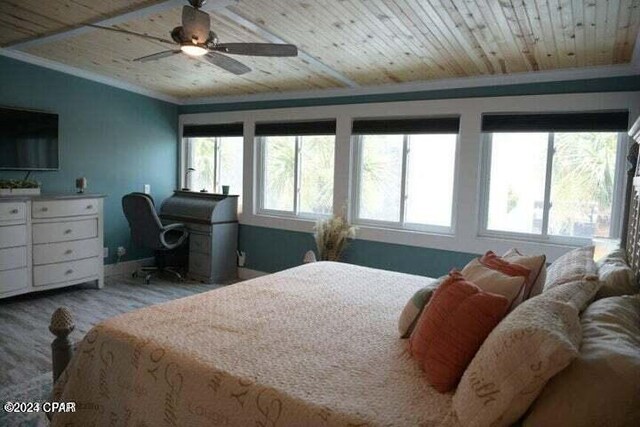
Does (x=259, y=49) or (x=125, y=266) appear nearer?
(x=259, y=49)

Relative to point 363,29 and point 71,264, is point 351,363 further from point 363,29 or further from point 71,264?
point 71,264

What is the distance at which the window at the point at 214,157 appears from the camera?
5.44m

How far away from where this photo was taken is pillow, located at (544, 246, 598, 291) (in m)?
1.74

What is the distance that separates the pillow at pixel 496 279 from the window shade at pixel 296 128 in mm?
2939

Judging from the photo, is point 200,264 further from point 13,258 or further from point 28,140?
point 28,140

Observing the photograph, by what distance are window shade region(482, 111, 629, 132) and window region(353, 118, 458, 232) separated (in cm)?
36

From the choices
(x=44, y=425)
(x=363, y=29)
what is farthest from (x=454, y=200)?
(x=44, y=425)

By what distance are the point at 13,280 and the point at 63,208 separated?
779mm

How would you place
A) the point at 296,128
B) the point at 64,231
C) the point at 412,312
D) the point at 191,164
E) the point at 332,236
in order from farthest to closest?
1. the point at 191,164
2. the point at 296,128
3. the point at 332,236
4. the point at 64,231
5. the point at 412,312

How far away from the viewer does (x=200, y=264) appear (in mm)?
5027

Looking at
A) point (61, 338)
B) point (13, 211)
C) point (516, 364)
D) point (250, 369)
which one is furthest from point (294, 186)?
point (516, 364)

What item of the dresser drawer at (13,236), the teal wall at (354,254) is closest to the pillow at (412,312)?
the teal wall at (354,254)

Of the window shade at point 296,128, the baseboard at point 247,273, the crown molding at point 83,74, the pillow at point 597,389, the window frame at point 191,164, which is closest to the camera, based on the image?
the pillow at point 597,389

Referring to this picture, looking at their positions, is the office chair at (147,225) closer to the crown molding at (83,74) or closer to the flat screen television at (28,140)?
the flat screen television at (28,140)
